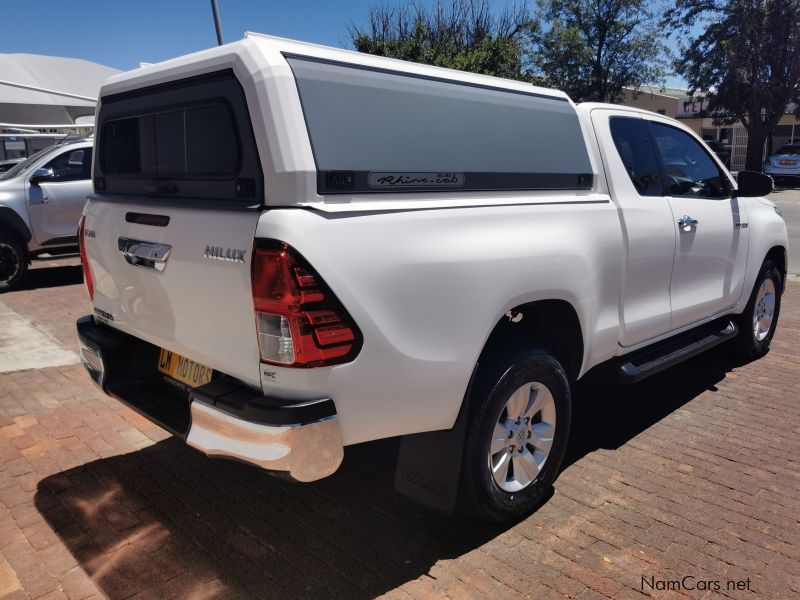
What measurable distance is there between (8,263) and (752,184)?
29.1 ft

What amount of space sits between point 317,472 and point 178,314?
0.95m

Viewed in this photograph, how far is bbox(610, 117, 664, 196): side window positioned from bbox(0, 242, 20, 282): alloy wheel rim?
26.8 ft

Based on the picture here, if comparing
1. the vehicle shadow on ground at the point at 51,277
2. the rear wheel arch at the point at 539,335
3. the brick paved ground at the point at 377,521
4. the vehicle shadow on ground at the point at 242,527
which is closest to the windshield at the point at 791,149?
the brick paved ground at the point at 377,521

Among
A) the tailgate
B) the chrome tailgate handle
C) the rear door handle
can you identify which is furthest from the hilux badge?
the rear door handle

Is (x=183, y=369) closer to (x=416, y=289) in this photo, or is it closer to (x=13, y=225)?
(x=416, y=289)

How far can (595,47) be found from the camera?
26.6 meters

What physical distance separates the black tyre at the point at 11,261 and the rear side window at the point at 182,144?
6.24m

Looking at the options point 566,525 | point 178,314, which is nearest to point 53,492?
point 178,314

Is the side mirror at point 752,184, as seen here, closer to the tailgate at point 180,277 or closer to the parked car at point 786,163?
the tailgate at point 180,277

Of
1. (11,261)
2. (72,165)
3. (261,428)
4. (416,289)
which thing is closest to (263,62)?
(416,289)

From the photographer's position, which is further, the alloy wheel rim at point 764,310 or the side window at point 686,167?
the alloy wheel rim at point 764,310

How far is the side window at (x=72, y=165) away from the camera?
928 centimetres

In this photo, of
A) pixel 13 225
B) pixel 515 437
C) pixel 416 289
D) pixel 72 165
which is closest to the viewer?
pixel 416 289

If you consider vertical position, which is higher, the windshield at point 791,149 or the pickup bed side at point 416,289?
the windshield at point 791,149
